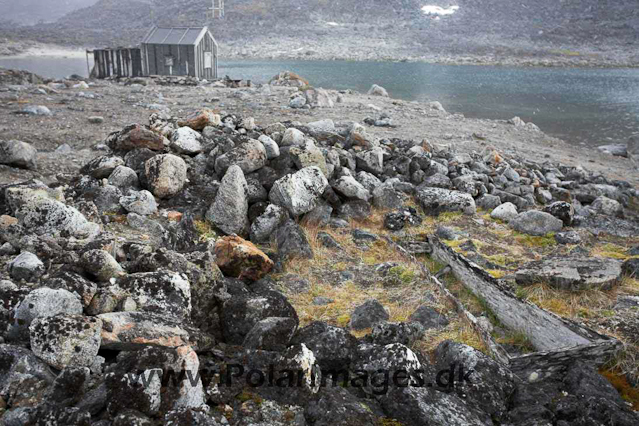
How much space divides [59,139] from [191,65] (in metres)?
17.2

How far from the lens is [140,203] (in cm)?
581

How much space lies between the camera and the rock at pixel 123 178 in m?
6.20

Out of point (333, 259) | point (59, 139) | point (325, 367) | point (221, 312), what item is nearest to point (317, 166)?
point (333, 259)

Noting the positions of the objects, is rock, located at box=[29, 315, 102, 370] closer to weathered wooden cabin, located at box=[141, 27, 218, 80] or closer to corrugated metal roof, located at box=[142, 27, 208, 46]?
weathered wooden cabin, located at box=[141, 27, 218, 80]

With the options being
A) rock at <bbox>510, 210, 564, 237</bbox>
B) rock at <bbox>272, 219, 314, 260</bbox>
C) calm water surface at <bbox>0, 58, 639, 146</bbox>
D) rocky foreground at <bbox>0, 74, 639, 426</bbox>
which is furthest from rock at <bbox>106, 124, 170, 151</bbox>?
calm water surface at <bbox>0, 58, 639, 146</bbox>

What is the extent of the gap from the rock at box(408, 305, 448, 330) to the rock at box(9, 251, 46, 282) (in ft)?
10.5

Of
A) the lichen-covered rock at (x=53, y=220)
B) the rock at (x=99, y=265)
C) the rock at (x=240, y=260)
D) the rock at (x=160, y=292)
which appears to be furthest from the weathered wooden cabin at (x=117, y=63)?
the rock at (x=160, y=292)

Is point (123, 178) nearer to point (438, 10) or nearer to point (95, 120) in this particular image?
point (95, 120)

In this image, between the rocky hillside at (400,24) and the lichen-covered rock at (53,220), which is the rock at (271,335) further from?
the rocky hillside at (400,24)

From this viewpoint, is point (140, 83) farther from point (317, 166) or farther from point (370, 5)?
point (370, 5)

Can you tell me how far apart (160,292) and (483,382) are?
94.4 inches

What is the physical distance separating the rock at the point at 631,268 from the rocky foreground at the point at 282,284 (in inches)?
0.7

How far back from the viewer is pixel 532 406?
3.04 meters

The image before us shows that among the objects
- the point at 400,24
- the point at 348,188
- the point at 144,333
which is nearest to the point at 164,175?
the point at 348,188
